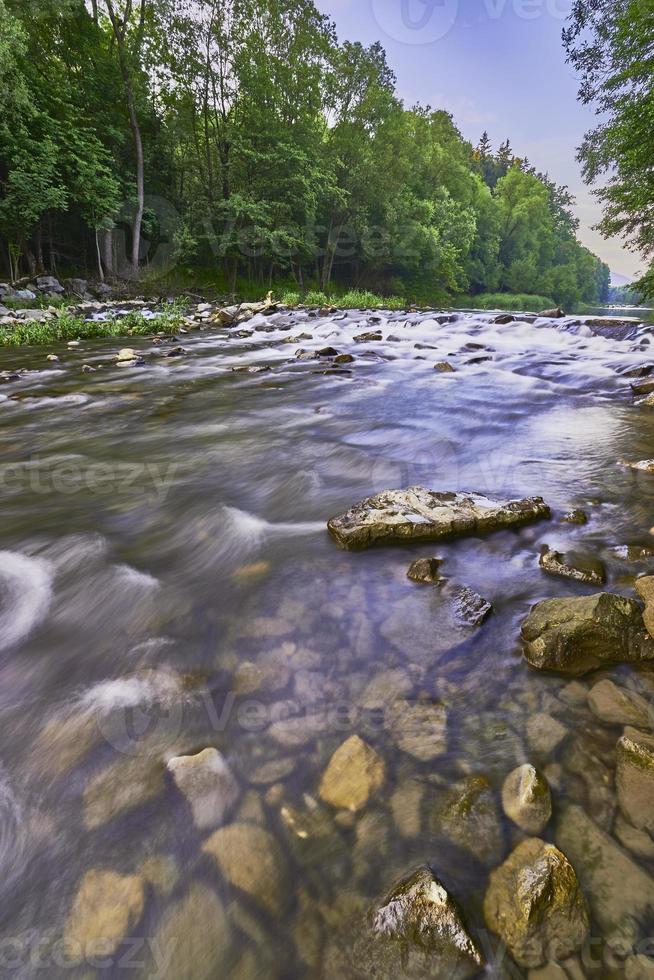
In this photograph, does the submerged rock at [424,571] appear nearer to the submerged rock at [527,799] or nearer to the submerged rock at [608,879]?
the submerged rock at [527,799]

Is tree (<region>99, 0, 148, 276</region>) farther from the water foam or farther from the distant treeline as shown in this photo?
the water foam

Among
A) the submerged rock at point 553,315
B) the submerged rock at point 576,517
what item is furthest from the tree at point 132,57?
the submerged rock at point 576,517

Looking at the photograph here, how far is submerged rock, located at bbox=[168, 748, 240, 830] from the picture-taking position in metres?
1.19

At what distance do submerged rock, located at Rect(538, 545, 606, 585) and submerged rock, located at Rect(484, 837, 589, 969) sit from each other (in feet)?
4.12

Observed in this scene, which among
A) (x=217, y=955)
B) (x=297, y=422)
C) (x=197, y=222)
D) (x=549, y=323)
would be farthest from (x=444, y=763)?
(x=197, y=222)

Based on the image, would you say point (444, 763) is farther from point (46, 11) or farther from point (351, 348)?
point (46, 11)

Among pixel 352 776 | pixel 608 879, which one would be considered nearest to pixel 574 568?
pixel 608 879

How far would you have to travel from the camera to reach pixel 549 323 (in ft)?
40.9

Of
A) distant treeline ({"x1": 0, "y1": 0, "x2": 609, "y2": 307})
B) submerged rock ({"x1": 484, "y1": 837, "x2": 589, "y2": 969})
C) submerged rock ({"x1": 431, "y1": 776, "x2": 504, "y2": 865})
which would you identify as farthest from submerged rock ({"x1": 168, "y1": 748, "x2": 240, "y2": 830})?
distant treeline ({"x1": 0, "y1": 0, "x2": 609, "y2": 307})

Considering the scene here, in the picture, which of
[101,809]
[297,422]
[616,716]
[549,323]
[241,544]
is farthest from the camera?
[549,323]

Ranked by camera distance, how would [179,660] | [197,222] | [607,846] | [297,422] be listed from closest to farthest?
[607,846] → [179,660] → [297,422] → [197,222]

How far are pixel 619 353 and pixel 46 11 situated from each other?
2818cm

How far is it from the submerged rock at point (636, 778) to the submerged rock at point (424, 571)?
0.91 metres

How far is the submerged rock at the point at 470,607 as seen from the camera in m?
1.83
